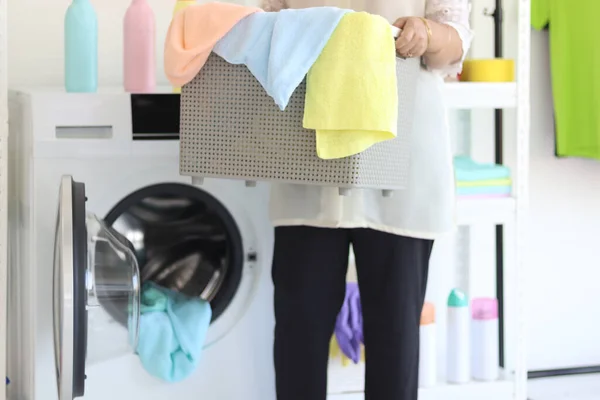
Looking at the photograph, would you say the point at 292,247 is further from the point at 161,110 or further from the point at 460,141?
the point at 460,141

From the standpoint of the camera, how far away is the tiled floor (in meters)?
2.85

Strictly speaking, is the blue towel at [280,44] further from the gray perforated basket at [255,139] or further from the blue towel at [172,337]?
the blue towel at [172,337]

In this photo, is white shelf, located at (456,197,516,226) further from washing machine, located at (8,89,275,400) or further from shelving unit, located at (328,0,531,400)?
washing machine, located at (8,89,275,400)

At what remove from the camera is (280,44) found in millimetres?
1484

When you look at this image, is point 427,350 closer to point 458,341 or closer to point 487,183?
point 458,341

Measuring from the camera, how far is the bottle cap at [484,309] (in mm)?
2445

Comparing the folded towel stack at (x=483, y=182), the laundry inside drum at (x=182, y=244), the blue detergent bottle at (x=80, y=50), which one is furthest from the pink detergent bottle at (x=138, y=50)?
the folded towel stack at (x=483, y=182)

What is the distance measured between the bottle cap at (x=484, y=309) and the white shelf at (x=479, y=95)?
583 mm

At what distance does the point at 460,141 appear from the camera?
279cm

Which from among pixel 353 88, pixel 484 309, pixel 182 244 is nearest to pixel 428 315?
pixel 484 309

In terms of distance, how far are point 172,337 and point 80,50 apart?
29.8 inches

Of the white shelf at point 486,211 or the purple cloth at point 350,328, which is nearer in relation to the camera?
the purple cloth at point 350,328

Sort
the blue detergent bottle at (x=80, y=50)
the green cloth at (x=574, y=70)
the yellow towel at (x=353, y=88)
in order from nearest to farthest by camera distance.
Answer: the yellow towel at (x=353, y=88), the blue detergent bottle at (x=80, y=50), the green cloth at (x=574, y=70)

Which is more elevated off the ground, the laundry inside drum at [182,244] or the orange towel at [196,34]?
the orange towel at [196,34]
